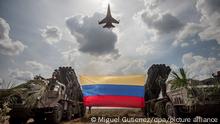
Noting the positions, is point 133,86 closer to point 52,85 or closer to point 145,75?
point 145,75

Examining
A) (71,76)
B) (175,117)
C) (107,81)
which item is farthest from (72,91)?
(175,117)

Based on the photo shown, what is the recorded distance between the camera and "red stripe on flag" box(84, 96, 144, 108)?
14.5 metres

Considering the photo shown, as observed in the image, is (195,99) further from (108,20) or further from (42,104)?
(108,20)

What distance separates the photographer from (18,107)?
33.6 ft

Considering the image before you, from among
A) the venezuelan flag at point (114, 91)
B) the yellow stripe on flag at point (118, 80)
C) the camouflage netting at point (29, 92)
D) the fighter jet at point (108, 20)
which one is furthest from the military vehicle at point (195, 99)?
the fighter jet at point (108, 20)

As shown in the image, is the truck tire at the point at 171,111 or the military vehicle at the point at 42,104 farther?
the truck tire at the point at 171,111

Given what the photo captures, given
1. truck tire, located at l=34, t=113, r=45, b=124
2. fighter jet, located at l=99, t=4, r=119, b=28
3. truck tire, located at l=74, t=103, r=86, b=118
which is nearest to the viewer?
truck tire, located at l=34, t=113, r=45, b=124

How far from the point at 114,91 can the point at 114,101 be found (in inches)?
27.0

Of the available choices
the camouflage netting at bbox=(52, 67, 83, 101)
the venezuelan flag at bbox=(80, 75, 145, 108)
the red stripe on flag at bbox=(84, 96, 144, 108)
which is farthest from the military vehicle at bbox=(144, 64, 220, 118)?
the camouflage netting at bbox=(52, 67, 83, 101)

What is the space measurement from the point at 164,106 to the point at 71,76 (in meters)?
6.56

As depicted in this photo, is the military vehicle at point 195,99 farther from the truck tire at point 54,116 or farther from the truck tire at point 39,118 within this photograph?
the truck tire at point 39,118

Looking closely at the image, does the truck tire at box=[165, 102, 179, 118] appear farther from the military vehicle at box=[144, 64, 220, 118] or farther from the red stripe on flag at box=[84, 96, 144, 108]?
the red stripe on flag at box=[84, 96, 144, 108]

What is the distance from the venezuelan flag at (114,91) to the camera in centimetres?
1457

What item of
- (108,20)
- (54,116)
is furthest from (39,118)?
Answer: (108,20)
